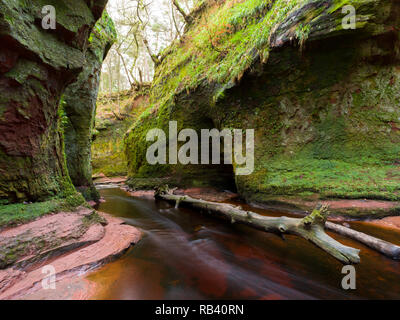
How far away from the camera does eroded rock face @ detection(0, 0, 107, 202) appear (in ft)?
9.23

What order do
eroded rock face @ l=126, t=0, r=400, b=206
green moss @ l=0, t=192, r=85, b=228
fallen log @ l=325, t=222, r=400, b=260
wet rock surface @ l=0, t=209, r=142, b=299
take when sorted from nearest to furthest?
wet rock surface @ l=0, t=209, r=142, b=299 < fallen log @ l=325, t=222, r=400, b=260 < green moss @ l=0, t=192, r=85, b=228 < eroded rock face @ l=126, t=0, r=400, b=206

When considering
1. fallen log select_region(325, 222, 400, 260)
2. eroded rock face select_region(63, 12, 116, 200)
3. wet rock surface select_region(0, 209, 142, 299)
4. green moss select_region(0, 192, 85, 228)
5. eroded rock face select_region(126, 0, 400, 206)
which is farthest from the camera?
eroded rock face select_region(63, 12, 116, 200)

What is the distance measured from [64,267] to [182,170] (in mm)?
7134

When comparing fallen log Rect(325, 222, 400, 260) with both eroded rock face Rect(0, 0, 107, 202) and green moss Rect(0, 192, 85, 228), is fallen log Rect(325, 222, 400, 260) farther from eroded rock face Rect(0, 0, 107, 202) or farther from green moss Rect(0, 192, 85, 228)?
eroded rock face Rect(0, 0, 107, 202)

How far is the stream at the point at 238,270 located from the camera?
6.79 ft

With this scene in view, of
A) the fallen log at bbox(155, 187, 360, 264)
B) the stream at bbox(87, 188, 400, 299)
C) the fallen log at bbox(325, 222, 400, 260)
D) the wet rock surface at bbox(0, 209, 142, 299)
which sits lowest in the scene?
the stream at bbox(87, 188, 400, 299)

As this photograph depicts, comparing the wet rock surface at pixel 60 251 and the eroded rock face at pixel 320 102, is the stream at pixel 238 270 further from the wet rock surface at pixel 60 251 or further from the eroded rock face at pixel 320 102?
the eroded rock face at pixel 320 102

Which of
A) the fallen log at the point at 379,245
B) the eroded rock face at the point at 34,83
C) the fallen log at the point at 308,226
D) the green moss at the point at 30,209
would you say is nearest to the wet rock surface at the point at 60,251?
the green moss at the point at 30,209

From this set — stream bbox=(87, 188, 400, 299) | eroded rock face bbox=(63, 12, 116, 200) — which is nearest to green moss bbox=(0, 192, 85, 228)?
stream bbox=(87, 188, 400, 299)

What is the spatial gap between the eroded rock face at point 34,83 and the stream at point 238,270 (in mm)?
2297

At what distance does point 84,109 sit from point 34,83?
13.7ft

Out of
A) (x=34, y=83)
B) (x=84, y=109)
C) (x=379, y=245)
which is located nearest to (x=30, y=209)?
(x=34, y=83)

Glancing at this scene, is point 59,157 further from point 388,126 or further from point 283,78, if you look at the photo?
point 388,126

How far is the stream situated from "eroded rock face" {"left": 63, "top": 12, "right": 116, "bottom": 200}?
498 cm
